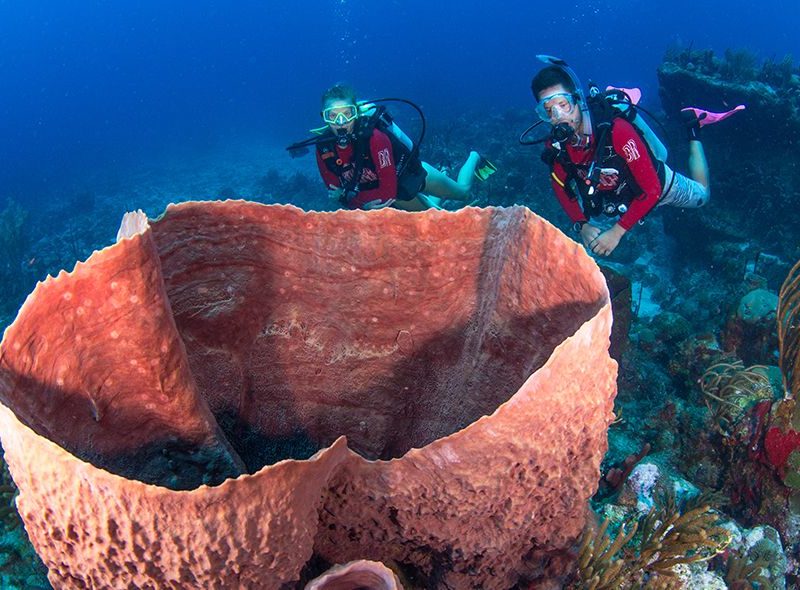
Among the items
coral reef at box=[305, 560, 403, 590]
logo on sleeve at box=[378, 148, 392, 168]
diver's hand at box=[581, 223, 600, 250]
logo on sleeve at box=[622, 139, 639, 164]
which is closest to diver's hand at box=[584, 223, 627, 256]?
diver's hand at box=[581, 223, 600, 250]

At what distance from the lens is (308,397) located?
279 centimetres

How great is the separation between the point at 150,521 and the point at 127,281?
88cm

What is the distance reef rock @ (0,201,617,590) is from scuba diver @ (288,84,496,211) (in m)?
4.49

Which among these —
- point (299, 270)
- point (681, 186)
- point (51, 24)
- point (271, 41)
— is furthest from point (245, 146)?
point (51, 24)

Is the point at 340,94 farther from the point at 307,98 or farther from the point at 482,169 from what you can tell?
the point at 307,98

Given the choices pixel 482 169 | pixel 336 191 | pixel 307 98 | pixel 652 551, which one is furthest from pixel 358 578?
pixel 307 98

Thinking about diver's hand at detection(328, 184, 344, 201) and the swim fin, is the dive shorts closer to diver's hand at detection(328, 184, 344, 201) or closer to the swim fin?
the swim fin

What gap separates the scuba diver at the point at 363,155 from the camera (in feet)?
22.7

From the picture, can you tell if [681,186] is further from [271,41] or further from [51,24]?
[51,24]

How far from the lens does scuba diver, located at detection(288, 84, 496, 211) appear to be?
692 cm

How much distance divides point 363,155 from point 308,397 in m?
4.91

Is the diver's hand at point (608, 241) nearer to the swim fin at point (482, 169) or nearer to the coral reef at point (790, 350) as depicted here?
the coral reef at point (790, 350)

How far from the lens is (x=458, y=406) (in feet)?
8.58

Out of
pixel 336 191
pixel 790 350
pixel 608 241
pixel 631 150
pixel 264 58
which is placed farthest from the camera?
pixel 264 58
